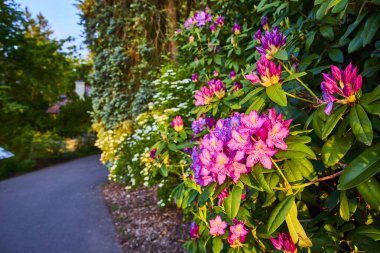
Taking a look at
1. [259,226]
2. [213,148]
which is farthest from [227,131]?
[259,226]

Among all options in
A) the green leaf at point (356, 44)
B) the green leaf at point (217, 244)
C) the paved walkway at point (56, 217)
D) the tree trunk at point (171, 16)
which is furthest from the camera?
the tree trunk at point (171, 16)

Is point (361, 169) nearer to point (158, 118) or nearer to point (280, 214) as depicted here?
point (280, 214)

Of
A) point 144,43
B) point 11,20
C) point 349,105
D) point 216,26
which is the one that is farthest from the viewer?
point 11,20

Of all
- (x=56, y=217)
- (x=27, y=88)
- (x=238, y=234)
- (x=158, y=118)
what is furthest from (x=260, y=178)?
(x=27, y=88)

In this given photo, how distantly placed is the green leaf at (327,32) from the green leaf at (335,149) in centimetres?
56

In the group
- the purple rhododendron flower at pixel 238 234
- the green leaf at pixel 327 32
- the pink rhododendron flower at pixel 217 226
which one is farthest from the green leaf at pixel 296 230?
the green leaf at pixel 327 32

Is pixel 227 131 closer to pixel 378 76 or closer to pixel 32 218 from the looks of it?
pixel 378 76

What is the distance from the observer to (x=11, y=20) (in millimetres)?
8500

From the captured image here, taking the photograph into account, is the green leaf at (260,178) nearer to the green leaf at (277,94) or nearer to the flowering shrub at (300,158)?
the flowering shrub at (300,158)

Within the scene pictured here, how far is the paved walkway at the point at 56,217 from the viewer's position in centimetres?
341

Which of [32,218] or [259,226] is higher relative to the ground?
[259,226]

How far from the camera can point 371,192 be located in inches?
29.6

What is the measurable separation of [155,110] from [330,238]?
3.99m

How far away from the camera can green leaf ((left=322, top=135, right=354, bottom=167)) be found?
0.81m
